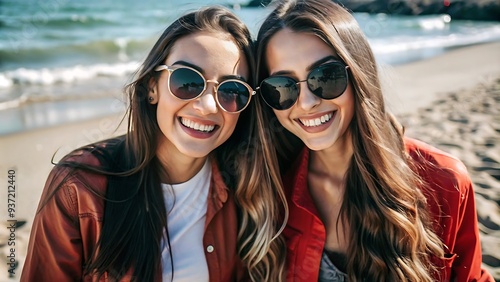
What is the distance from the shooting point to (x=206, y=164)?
113 inches

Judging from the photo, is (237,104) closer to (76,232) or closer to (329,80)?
(329,80)

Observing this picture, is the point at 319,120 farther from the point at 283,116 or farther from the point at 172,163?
the point at 172,163

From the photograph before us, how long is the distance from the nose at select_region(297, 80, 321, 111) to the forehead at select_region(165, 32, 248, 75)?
1.21 feet

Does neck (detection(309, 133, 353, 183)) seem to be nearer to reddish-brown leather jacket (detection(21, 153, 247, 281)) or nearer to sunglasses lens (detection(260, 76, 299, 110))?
sunglasses lens (detection(260, 76, 299, 110))

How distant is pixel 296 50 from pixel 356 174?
2.74 feet

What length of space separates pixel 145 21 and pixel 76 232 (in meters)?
18.1

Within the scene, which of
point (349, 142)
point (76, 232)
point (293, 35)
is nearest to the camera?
point (76, 232)

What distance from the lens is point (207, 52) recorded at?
2.52m

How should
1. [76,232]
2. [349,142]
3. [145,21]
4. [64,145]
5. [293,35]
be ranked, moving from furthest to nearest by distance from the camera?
[145,21], [64,145], [349,142], [293,35], [76,232]

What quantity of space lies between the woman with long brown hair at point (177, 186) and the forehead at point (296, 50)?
7.6 inches

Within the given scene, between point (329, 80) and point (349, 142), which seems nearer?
point (329, 80)

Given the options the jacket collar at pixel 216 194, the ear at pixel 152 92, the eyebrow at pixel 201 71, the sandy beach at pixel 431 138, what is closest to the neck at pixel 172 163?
the jacket collar at pixel 216 194

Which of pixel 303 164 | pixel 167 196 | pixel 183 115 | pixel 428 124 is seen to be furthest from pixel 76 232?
pixel 428 124

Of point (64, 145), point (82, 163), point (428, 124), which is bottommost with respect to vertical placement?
point (428, 124)
